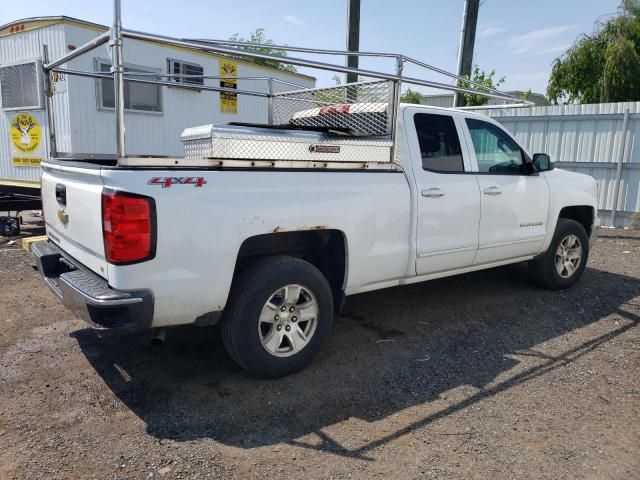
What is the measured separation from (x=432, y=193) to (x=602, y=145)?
7.94 meters

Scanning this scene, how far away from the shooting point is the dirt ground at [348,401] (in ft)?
9.43

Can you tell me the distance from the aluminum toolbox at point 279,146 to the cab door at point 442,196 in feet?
1.44

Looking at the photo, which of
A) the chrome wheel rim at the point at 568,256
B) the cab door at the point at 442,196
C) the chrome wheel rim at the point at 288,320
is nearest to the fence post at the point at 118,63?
the chrome wheel rim at the point at 288,320

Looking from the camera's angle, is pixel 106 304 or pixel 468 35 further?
pixel 468 35

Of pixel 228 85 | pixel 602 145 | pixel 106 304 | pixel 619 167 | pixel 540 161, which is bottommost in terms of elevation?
pixel 106 304

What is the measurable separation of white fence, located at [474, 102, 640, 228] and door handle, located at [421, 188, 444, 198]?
302 inches

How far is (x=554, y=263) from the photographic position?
19.5 ft

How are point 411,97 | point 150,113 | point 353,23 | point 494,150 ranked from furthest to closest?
1. point 411,97
2. point 353,23
3. point 150,113
4. point 494,150

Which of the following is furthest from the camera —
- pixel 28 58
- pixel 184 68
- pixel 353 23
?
pixel 353 23

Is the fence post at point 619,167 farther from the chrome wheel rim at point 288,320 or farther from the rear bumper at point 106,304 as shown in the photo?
the rear bumper at point 106,304

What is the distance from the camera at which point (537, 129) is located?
11.5 metres

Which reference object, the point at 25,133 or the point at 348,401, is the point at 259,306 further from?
the point at 25,133

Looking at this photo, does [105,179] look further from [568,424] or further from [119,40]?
[568,424]

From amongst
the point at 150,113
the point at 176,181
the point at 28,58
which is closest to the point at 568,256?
the point at 176,181
